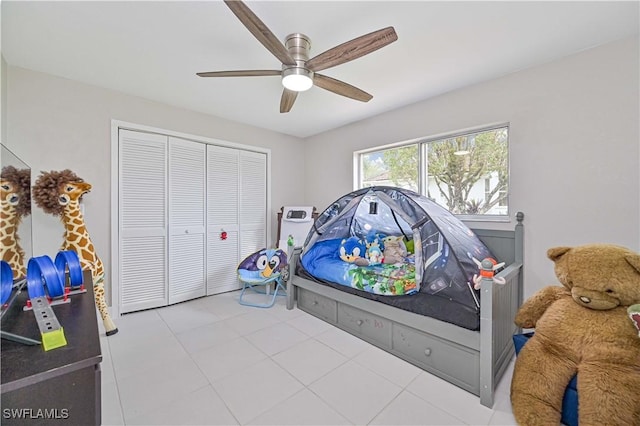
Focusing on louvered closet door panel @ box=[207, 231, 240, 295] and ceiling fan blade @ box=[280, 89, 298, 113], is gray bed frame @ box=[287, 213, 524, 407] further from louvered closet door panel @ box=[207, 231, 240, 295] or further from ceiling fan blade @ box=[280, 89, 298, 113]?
ceiling fan blade @ box=[280, 89, 298, 113]

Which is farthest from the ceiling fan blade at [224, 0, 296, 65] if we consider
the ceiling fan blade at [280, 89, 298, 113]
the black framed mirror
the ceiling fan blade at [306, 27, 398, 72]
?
the black framed mirror

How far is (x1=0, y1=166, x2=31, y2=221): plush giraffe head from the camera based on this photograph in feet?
3.54

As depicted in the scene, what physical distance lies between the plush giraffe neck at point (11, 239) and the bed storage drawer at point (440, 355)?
2.34 meters

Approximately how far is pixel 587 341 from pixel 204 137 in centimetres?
386

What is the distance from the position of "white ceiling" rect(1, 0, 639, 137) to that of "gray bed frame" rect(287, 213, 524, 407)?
137 centimetres

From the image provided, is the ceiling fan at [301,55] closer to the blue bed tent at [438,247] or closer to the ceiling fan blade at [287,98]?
the ceiling fan blade at [287,98]

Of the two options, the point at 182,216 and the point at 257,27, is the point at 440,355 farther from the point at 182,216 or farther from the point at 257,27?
the point at 182,216

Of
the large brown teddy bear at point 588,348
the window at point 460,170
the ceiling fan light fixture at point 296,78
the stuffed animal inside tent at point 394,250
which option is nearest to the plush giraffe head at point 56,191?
the ceiling fan light fixture at point 296,78

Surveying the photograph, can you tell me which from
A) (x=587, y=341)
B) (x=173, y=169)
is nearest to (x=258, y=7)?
(x=173, y=169)

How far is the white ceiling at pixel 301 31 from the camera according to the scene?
154 cm

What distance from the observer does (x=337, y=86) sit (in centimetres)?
196

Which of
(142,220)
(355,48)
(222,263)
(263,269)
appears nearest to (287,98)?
(355,48)

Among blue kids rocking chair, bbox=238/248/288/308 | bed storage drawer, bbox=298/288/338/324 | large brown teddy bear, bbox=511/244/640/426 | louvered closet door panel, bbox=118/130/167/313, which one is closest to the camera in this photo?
large brown teddy bear, bbox=511/244/640/426

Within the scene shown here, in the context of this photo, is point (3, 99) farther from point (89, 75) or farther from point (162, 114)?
point (162, 114)
